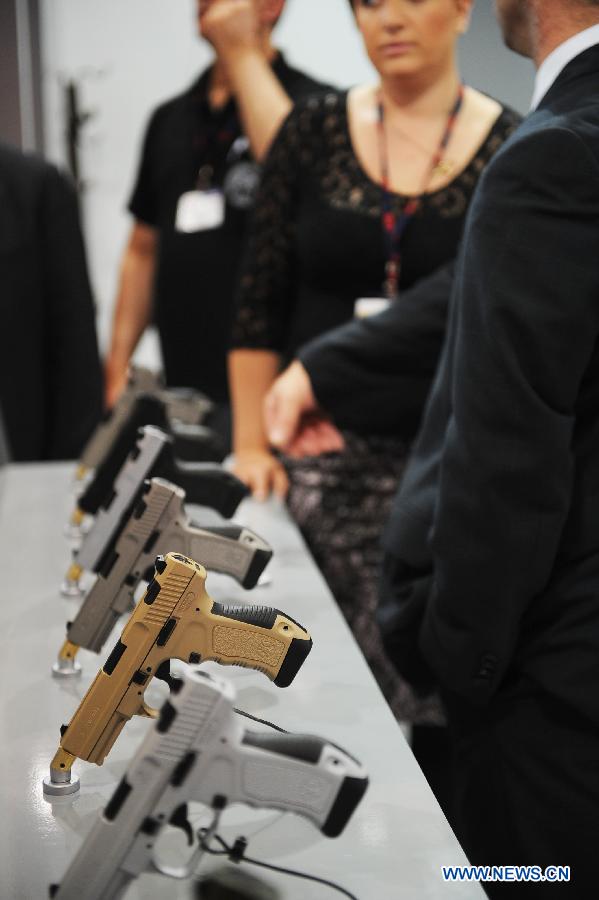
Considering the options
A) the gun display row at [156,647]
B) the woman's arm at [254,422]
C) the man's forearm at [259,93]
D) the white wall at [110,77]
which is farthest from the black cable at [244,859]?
the white wall at [110,77]

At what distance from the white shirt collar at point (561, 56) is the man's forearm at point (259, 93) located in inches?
47.3

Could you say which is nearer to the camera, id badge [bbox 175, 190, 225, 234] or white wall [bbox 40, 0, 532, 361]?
id badge [bbox 175, 190, 225, 234]

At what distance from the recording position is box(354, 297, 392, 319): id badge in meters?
1.84

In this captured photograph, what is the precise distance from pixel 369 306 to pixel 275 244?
23cm

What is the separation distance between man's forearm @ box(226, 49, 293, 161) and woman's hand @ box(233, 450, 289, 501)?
65 centimetres

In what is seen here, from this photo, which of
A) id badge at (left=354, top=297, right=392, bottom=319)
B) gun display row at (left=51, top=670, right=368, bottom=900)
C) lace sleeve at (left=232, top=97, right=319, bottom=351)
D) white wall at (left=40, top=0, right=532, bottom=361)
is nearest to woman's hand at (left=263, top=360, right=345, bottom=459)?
id badge at (left=354, top=297, right=392, bottom=319)

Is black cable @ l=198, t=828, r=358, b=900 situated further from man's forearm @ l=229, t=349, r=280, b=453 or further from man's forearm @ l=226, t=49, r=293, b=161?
man's forearm @ l=226, t=49, r=293, b=161

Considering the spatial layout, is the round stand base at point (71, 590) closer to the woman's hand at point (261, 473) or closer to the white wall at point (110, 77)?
the woman's hand at point (261, 473)

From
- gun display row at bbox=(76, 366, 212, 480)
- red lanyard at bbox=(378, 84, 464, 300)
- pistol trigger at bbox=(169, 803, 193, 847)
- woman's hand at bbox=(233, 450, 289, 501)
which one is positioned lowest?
woman's hand at bbox=(233, 450, 289, 501)

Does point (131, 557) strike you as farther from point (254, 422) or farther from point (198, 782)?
point (254, 422)

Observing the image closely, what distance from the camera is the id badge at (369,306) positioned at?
1.84 metres

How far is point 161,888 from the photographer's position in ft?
2.87

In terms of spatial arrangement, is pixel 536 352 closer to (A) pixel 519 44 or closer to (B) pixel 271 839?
(A) pixel 519 44

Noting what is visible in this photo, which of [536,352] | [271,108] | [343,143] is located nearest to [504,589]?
[536,352]
